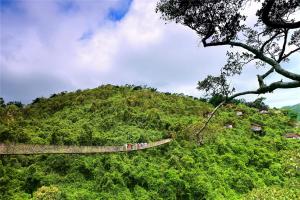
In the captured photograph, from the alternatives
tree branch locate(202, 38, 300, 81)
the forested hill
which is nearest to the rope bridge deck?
the forested hill

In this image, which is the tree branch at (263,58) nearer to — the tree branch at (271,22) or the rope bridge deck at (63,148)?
the tree branch at (271,22)

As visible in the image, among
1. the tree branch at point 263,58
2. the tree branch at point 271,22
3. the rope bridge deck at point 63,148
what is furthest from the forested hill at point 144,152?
the tree branch at point 271,22

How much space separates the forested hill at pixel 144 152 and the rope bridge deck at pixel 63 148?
34 cm

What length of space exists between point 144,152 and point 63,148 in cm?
740

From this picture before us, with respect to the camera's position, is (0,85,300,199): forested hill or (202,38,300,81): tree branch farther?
(0,85,300,199): forested hill

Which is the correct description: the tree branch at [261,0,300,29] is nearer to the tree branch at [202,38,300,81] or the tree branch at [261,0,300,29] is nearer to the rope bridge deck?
the tree branch at [202,38,300,81]

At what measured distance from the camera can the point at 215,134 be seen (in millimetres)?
29344

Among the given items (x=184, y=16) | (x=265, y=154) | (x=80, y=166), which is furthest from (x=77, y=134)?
(x=265, y=154)

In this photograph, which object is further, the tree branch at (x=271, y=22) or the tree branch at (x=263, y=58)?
the tree branch at (x=263, y=58)

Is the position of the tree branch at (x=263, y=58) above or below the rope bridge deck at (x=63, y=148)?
above

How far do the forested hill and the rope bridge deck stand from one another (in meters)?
0.34

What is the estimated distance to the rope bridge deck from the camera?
10133 millimetres

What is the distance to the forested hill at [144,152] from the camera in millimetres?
16266

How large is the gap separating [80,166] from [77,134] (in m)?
2.39
